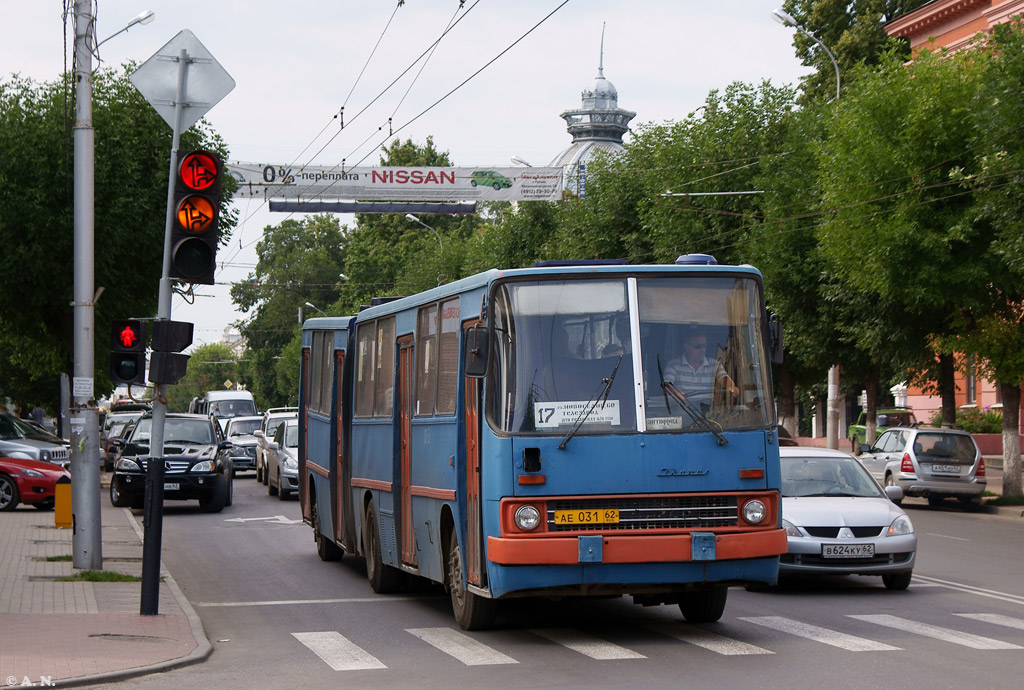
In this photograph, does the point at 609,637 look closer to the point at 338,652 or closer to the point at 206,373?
the point at 338,652

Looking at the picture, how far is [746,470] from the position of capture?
35.5 ft

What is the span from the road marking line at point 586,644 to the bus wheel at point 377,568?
10.8 ft

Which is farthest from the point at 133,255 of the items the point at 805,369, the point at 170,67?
the point at 805,369

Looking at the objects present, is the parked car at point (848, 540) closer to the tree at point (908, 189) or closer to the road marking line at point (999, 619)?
the road marking line at point (999, 619)

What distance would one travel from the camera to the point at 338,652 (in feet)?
35.3

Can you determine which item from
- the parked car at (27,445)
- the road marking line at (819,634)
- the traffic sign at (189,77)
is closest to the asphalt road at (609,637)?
the road marking line at (819,634)

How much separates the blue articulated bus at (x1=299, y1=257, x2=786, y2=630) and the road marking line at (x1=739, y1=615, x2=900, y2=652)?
Result: 1.90 ft

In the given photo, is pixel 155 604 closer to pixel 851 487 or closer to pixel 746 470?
pixel 746 470

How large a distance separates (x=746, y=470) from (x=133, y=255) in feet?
59.2

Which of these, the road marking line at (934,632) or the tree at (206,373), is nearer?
the road marking line at (934,632)

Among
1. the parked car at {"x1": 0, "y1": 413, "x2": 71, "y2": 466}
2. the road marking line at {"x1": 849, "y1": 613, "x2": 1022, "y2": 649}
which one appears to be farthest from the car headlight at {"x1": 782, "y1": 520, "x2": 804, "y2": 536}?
the parked car at {"x1": 0, "y1": 413, "x2": 71, "y2": 466}

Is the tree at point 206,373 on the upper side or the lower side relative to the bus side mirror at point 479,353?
upper

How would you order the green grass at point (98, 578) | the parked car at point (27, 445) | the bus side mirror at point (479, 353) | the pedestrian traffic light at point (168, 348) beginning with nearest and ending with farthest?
the bus side mirror at point (479, 353)
the pedestrian traffic light at point (168, 348)
the green grass at point (98, 578)
the parked car at point (27, 445)

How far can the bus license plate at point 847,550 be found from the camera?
1406cm
